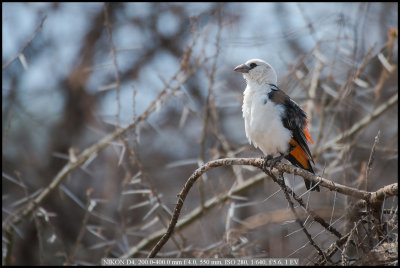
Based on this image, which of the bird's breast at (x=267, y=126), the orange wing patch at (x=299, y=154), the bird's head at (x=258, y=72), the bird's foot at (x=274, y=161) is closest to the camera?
the bird's foot at (x=274, y=161)

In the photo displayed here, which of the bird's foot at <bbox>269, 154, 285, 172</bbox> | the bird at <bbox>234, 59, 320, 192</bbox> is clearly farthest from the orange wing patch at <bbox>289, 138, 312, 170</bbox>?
the bird's foot at <bbox>269, 154, 285, 172</bbox>

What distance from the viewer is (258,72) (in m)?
4.68

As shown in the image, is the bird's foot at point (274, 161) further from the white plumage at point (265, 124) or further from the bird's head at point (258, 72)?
the bird's head at point (258, 72)

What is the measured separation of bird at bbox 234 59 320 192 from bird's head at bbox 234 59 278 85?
0.15 m

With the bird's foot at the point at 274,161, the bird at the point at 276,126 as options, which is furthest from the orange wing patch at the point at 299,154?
the bird's foot at the point at 274,161

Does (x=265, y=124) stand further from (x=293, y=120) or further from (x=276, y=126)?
(x=293, y=120)

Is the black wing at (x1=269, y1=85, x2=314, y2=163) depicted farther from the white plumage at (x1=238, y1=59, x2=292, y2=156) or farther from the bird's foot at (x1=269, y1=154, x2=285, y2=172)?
the bird's foot at (x1=269, y1=154, x2=285, y2=172)

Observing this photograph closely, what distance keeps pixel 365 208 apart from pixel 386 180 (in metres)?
6.39

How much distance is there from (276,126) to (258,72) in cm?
68

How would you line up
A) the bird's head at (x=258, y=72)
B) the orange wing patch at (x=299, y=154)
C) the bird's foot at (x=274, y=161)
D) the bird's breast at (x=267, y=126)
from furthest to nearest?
1. the bird's head at (x=258, y=72)
2. the orange wing patch at (x=299, y=154)
3. the bird's breast at (x=267, y=126)
4. the bird's foot at (x=274, y=161)

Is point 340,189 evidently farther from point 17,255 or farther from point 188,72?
point 17,255

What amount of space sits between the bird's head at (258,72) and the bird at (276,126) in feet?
0.51

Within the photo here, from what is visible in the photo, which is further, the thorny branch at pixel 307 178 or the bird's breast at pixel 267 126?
the bird's breast at pixel 267 126

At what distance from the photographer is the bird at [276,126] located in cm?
424
